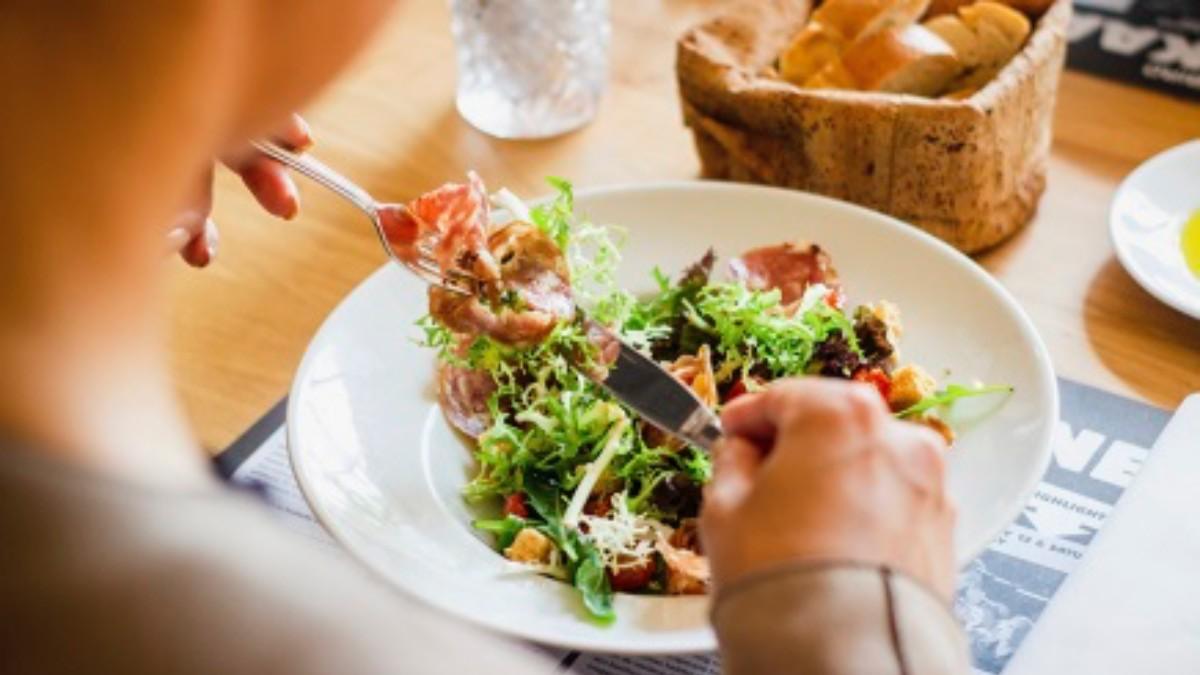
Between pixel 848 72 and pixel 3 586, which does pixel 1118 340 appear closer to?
pixel 848 72

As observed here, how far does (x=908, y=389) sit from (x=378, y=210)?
398mm

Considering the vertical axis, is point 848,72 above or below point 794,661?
below

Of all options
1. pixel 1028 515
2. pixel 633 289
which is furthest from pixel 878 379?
pixel 633 289

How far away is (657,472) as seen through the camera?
3.56ft

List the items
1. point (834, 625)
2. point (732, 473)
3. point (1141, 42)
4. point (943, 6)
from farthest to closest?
point (1141, 42) < point (943, 6) < point (732, 473) < point (834, 625)

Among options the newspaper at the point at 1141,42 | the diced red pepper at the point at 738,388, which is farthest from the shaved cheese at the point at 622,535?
the newspaper at the point at 1141,42

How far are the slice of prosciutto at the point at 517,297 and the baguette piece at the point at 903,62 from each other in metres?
0.42

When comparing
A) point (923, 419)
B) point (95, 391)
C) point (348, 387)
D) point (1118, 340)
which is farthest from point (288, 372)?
point (95, 391)

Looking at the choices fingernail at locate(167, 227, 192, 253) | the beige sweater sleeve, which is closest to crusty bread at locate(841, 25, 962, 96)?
fingernail at locate(167, 227, 192, 253)

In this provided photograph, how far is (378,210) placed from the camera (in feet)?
3.62

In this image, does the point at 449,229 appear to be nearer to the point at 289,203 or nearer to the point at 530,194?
the point at 289,203

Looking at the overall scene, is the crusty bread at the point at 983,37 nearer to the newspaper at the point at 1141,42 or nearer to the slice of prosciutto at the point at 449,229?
the newspaper at the point at 1141,42

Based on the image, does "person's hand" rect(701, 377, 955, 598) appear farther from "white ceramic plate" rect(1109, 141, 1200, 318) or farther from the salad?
"white ceramic plate" rect(1109, 141, 1200, 318)

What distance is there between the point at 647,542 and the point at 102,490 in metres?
0.67
